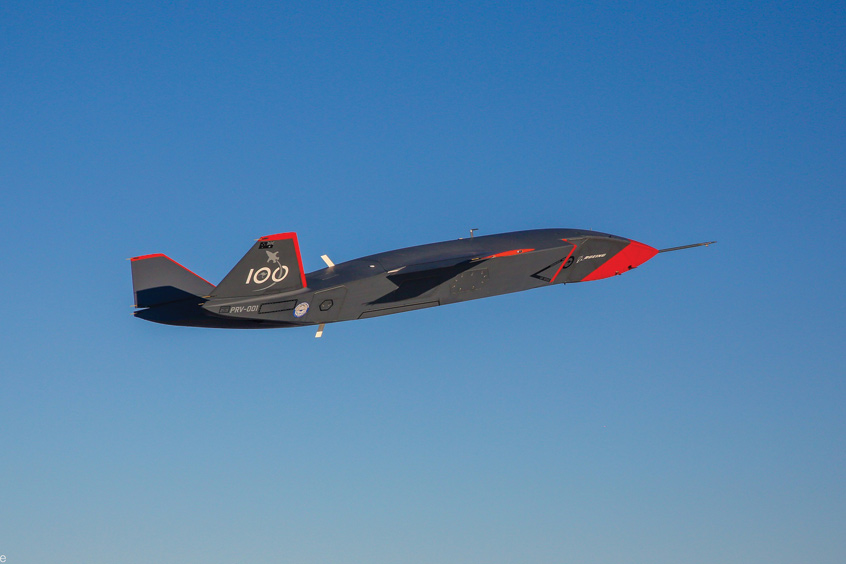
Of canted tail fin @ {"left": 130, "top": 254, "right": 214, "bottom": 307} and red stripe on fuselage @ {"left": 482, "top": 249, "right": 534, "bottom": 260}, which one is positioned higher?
red stripe on fuselage @ {"left": 482, "top": 249, "right": 534, "bottom": 260}

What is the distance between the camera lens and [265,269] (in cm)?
4072

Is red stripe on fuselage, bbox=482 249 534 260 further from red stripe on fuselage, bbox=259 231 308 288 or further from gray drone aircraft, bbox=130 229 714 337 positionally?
red stripe on fuselage, bbox=259 231 308 288

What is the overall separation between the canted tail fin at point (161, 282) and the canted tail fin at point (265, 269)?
2.89ft

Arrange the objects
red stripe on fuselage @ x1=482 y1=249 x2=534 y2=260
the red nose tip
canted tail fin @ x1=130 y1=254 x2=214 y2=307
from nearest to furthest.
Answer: canted tail fin @ x1=130 y1=254 x2=214 y2=307, red stripe on fuselage @ x1=482 y1=249 x2=534 y2=260, the red nose tip

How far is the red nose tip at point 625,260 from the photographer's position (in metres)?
50.9

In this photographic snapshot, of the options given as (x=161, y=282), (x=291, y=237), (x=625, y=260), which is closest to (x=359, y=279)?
(x=291, y=237)

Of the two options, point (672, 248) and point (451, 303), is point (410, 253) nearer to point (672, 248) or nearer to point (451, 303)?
point (451, 303)

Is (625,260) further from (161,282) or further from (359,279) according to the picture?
(161,282)

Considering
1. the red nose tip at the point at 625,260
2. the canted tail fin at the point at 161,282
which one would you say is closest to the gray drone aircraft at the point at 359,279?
the canted tail fin at the point at 161,282

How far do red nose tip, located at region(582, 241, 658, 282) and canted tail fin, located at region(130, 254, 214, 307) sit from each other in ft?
62.8

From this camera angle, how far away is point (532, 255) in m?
47.0

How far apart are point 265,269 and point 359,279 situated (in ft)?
13.1

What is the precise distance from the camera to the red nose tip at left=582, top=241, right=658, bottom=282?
50906mm

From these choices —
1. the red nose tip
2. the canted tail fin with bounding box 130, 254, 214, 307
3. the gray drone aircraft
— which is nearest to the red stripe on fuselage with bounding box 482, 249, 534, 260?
the gray drone aircraft
